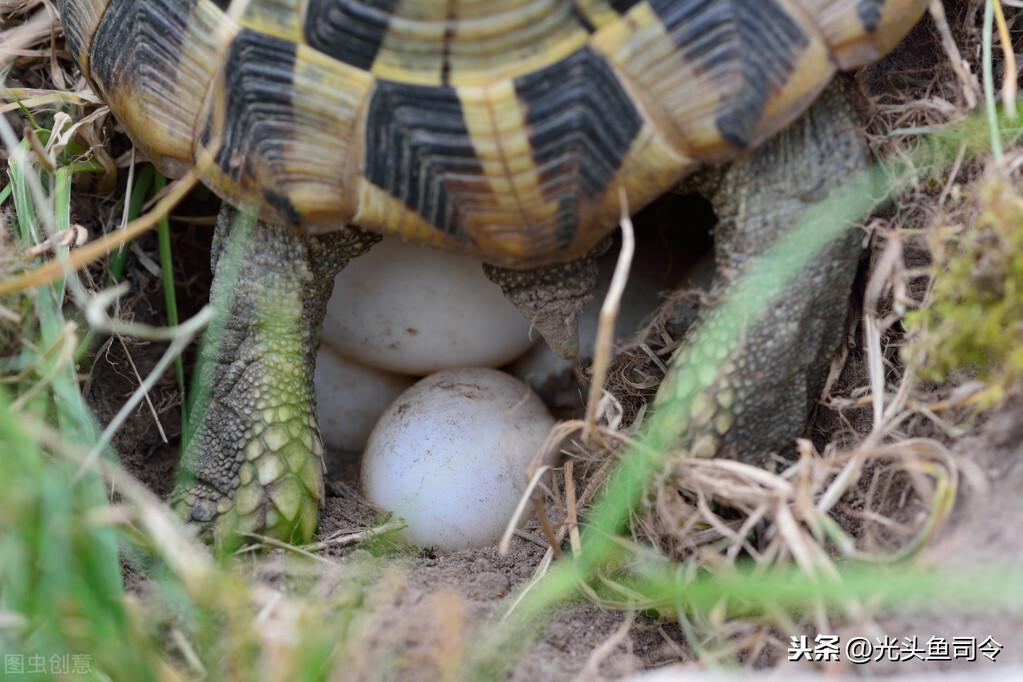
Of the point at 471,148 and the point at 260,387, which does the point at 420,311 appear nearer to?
the point at 260,387

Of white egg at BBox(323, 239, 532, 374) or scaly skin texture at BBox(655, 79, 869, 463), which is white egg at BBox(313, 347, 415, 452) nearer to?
white egg at BBox(323, 239, 532, 374)

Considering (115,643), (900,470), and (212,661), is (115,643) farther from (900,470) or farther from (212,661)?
(900,470)

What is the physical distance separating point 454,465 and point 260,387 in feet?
1.23

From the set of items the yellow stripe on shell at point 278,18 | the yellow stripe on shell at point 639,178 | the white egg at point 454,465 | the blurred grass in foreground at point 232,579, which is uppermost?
the yellow stripe on shell at point 278,18

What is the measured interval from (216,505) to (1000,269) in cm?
132

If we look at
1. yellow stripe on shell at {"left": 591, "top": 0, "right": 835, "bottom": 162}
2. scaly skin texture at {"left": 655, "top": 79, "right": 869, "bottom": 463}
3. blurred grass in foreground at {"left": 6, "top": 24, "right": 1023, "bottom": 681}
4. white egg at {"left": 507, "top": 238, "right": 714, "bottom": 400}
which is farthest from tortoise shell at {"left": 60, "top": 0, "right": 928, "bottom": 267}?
white egg at {"left": 507, "top": 238, "right": 714, "bottom": 400}

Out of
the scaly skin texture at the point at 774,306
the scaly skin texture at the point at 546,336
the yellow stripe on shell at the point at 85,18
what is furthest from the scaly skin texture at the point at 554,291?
the yellow stripe on shell at the point at 85,18

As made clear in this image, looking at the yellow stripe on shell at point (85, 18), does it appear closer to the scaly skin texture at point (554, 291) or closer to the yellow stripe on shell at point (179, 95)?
the yellow stripe on shell at point (179, 95)

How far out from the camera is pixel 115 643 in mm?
1107

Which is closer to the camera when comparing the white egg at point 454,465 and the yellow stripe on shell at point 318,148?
the yellow stripe on shell at point 318,148

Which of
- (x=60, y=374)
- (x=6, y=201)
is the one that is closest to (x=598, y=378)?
(x=60, y=374)

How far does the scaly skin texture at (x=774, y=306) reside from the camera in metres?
1.58

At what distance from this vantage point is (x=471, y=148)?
1490mm

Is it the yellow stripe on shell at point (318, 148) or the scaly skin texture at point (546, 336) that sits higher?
the yellow stripe on shell at point (318, 148)
